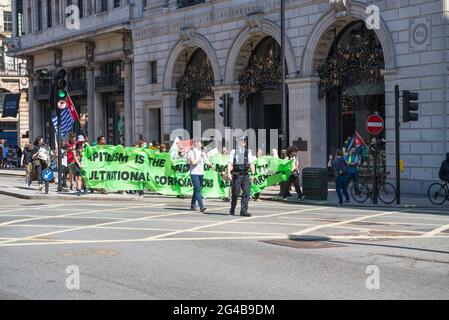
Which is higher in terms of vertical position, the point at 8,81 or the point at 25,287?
the point at 8,81

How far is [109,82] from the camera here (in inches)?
1737

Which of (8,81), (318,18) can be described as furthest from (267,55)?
(8,81)

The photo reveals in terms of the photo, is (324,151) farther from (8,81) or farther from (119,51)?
(8,81)

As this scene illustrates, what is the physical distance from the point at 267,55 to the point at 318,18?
411 cm

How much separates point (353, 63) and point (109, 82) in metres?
19.2

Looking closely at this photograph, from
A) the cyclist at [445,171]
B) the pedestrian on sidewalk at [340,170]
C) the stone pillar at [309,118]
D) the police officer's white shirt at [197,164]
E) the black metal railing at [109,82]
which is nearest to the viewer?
the police officer's white shirt at [197,164]

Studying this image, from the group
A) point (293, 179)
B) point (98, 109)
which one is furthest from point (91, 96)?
point (293, 179)

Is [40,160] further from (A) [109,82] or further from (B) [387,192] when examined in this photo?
(A) [109,82]

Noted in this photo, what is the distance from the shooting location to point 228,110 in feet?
92.2

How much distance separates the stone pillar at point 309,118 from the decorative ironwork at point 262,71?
1.96 meters

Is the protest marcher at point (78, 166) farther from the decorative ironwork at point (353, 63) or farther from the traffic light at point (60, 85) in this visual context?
the decorative ironwork at point (353, 63)

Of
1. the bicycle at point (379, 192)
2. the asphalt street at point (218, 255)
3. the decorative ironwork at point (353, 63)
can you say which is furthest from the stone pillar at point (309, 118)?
the asphalt street at point (218, 255)

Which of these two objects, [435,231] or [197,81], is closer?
[435,231]

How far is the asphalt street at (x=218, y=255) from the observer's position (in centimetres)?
903
